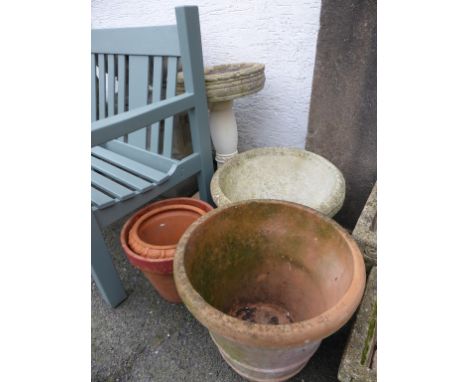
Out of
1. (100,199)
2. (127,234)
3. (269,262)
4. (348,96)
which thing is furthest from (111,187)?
(348,96)

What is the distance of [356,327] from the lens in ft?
3.44

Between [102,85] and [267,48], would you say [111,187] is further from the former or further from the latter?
[267,48]

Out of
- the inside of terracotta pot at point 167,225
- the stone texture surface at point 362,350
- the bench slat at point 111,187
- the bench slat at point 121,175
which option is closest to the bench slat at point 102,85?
the bench slat at point 121,175

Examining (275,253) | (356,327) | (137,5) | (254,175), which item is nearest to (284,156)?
(254,175)

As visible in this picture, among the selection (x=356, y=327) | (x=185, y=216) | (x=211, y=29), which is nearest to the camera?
(x=356, y=327)

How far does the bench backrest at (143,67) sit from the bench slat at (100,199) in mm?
446

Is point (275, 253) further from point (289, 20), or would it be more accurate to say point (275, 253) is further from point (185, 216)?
point (289, 20)

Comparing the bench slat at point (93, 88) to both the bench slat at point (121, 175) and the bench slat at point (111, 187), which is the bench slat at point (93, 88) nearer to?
the bench slat at point (121, 175)

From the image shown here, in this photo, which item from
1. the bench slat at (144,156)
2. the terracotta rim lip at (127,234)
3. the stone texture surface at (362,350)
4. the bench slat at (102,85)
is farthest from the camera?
the bench slat at (102,85)

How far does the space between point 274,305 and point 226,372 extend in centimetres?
34

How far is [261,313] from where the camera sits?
130cm

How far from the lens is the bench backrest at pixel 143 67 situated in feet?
4.58

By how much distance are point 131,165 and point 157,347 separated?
37.0 inches

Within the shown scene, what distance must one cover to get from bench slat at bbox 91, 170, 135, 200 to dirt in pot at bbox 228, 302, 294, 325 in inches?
27.9
